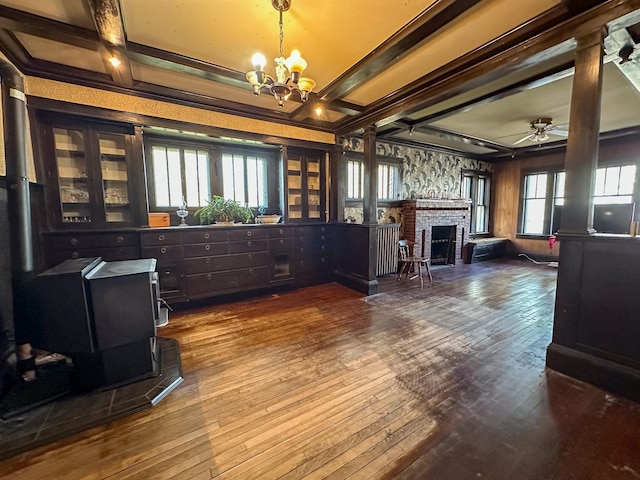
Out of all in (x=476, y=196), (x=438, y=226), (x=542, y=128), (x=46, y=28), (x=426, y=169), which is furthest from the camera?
(x=476, y=196)

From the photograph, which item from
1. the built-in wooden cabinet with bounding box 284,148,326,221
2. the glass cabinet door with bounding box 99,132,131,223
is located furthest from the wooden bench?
the glass cabinet door with bounding box 99,132,131,223

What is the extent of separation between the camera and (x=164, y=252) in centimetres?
358

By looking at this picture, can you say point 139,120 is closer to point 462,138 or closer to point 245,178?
point 245,178

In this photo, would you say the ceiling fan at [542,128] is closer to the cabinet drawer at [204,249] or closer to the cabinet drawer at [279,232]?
the cabinet drawer at [279,232]

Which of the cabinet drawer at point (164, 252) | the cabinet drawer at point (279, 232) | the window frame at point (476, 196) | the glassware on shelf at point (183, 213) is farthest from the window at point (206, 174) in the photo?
the window frame at point (476, 196)

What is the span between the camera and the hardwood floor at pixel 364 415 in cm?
143

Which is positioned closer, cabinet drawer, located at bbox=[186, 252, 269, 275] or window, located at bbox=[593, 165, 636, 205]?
cabinet drawer, located at bbox=[186, 252, 269, 275]

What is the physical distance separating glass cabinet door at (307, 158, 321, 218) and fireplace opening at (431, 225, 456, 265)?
10.8 feet

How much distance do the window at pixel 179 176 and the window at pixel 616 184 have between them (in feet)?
25.2

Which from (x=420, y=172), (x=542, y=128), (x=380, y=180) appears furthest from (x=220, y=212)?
(x=542, y=128)

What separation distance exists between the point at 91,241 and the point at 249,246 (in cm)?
191

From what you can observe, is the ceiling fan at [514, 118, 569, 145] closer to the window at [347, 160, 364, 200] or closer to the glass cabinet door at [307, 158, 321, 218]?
the window at [347, 160, 364, 200]

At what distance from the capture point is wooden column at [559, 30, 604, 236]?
2.02m

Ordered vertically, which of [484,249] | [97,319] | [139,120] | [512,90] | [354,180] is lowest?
[484,249]
